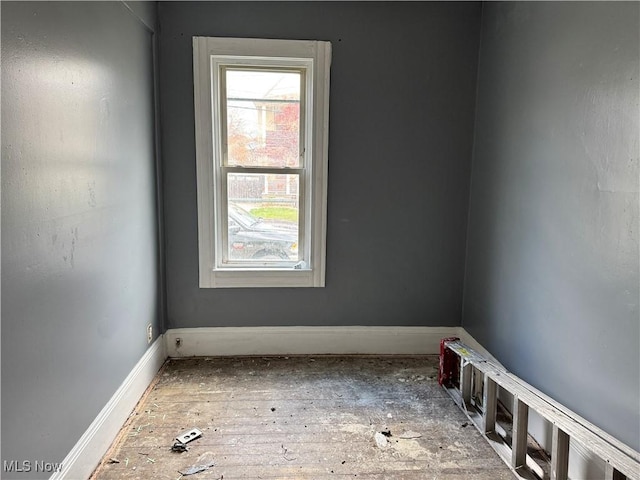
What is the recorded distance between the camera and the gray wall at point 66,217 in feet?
4.26

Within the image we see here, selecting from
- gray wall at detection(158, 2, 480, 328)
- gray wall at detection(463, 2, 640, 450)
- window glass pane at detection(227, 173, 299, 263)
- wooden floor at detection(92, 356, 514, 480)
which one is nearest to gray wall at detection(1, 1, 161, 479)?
wooden floor at detection(92, 356, 514, 480)

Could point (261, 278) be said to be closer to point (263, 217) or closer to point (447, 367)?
point (263, 217)

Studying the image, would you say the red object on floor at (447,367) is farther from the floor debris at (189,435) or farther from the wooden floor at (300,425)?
the floor debris at (189,435)

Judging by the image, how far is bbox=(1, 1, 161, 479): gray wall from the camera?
4.26 ft

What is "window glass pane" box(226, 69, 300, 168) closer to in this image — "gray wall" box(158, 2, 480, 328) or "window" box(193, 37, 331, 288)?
"window" box(193, 37, 331, 288)

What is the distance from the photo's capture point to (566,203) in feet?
6.10

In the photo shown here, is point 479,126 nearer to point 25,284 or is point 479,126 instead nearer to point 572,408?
point 572,408

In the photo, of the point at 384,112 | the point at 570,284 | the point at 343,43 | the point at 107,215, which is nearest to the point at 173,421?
the point at 107,215

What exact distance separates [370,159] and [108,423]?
2.20m

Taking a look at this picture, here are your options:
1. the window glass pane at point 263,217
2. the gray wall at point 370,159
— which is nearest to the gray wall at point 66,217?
the gray wall at point 370,159

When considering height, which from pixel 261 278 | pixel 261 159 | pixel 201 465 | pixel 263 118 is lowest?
pixel 201 465

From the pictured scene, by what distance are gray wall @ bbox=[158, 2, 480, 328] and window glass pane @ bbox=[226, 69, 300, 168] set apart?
0.83 ft

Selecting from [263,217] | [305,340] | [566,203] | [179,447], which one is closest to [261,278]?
[263,217]

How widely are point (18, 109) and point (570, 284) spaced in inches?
87.4
